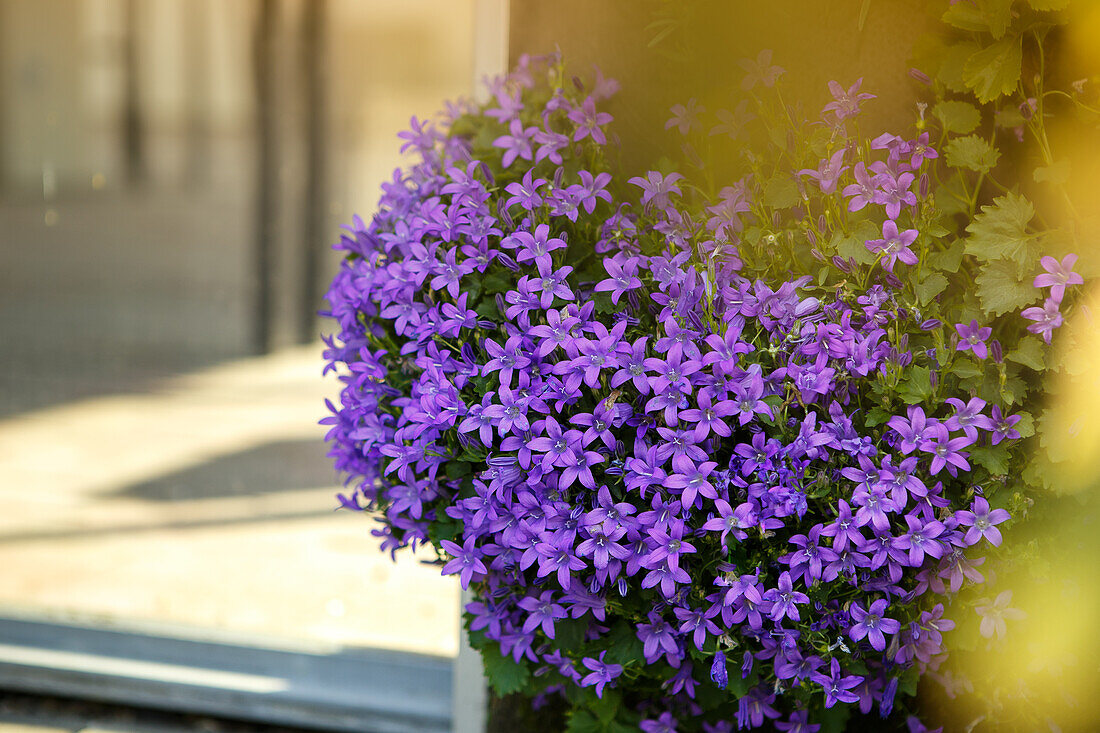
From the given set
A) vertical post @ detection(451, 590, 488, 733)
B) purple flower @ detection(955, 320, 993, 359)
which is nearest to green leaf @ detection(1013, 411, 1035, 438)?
purple flower @ detection(955, 320, 993, 359)

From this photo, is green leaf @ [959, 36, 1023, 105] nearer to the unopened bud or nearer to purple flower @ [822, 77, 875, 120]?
purple flower @ [822, 77, 875, 120]

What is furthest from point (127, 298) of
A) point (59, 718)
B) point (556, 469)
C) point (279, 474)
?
point (556, 469)

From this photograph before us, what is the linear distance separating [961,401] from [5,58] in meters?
3.65

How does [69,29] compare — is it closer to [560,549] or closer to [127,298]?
[127,298]

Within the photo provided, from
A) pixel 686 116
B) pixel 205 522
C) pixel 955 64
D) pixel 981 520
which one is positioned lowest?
pixel 205 522

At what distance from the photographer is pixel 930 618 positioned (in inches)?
58.3

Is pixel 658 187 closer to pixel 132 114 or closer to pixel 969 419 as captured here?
pixel 969 419

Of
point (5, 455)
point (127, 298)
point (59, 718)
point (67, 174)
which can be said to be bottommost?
point (59, 718)

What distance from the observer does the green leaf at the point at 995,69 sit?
1.51 meters

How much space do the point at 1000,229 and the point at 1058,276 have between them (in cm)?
14

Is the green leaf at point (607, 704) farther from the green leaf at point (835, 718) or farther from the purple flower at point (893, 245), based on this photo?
the purple flower at point (893, 245)

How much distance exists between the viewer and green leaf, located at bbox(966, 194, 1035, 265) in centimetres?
147

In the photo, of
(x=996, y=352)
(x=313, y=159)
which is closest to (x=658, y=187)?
(x=996, y=352)

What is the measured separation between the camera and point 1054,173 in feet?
5.00
